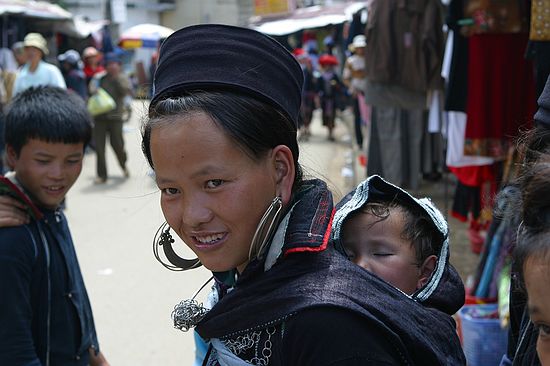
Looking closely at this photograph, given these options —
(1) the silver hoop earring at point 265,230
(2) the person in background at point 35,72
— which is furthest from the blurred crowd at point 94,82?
(1) the silver hoop earring at point 265,230

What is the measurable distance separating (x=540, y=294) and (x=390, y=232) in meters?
0.56

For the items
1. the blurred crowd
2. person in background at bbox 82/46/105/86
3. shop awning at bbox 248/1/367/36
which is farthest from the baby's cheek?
shop awning at bbox 248/1/367/36

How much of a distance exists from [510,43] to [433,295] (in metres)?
3.38

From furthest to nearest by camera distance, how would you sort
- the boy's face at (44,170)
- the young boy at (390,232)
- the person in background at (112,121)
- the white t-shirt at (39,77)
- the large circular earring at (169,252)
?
1. the person in background at (112,121)
2. the white t-shirt at (39,77)
3. the boy's face at (44,170)
4. the young boy at (390,232)
5. the large circular earring at (169,252)

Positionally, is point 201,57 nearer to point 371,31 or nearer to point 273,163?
point 273,163

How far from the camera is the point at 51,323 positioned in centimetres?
202

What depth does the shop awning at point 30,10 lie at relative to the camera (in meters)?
12.2

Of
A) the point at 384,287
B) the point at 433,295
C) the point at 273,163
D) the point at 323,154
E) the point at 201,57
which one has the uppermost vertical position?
the point at 201,57

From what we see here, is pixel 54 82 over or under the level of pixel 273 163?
under

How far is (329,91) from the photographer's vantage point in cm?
1425

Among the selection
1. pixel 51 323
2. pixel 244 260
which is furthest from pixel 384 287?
pixel 51 323

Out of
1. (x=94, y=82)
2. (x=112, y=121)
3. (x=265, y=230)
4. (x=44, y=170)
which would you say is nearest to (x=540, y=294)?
(x=265, y=230)

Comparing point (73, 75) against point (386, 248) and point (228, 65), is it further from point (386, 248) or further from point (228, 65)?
point (228, 65)

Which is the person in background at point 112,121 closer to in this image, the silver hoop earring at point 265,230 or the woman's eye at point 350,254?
the woman's eye at point 350,254
